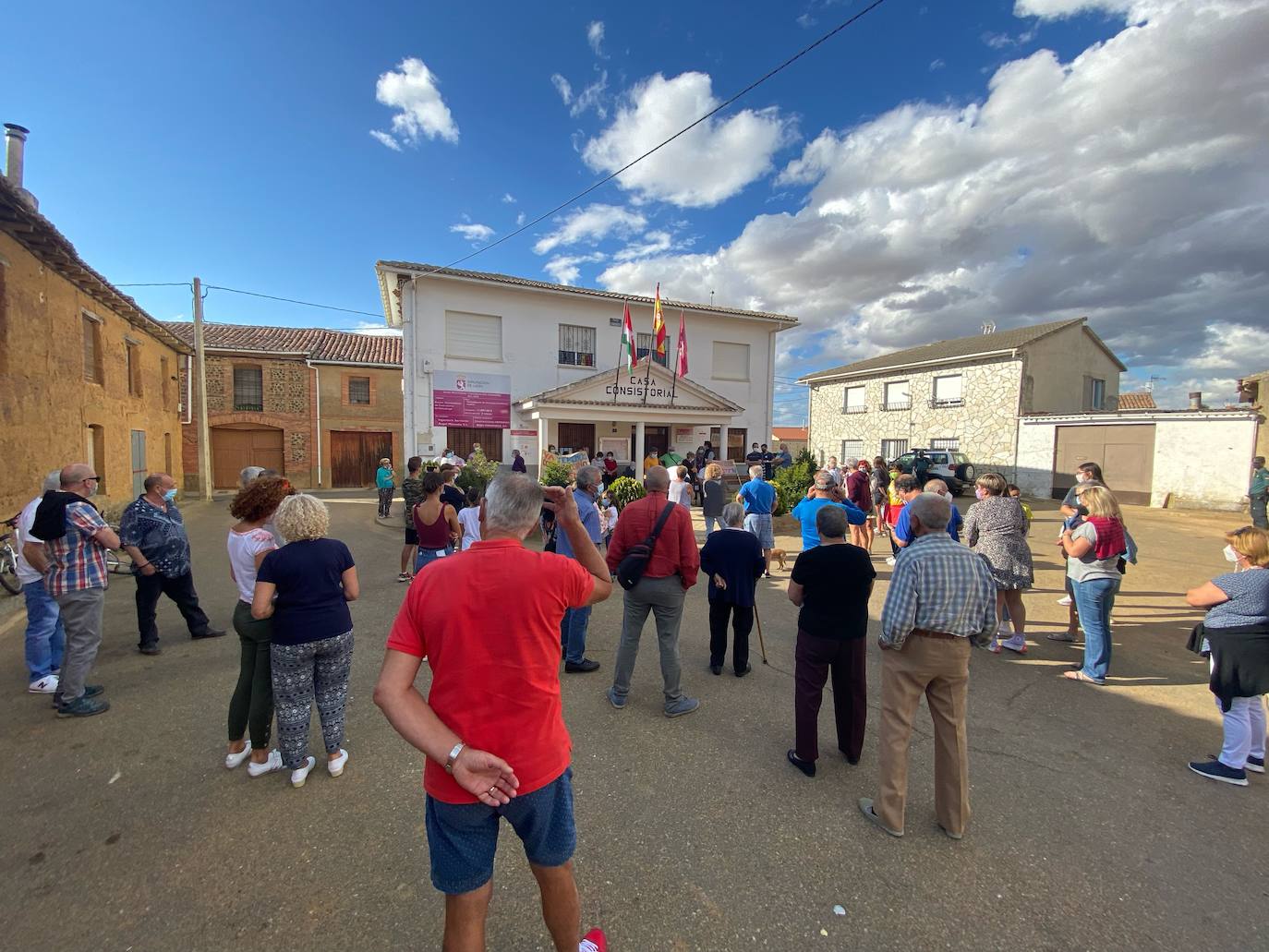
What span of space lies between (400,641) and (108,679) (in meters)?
4.74

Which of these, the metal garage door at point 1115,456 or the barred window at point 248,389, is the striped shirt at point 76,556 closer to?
the barred window at point 248,389

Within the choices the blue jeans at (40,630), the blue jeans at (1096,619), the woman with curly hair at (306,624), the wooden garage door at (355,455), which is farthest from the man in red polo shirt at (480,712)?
the wooden garage door at (355,455)

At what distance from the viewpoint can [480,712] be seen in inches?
63.2

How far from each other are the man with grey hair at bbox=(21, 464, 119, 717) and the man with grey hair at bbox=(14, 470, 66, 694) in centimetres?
39

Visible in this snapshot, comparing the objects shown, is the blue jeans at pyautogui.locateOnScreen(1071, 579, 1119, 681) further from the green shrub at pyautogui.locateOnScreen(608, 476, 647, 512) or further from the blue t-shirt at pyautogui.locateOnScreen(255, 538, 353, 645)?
the green shrub at pyautogui.locateOnScreen(608, 476, 647, 512)

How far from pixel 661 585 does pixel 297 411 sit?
23.9 m

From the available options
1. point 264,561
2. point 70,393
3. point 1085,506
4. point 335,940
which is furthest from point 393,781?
point 70,393

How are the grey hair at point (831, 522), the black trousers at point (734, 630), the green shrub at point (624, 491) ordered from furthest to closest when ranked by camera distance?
the green shrub at point (624, 491)
the black trousers at point (734, 630)
the grey hair at point (831, 522)

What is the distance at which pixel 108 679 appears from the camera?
4398 millimetres

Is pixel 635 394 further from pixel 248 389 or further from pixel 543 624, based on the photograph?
pixel 248 389

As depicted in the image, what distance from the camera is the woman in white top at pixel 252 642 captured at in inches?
121

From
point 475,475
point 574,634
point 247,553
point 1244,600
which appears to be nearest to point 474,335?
point 475,475

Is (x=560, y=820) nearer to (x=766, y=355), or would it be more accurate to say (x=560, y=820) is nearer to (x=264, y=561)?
(x=264, y=561)

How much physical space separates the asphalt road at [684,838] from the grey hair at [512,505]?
1668 millimetres
